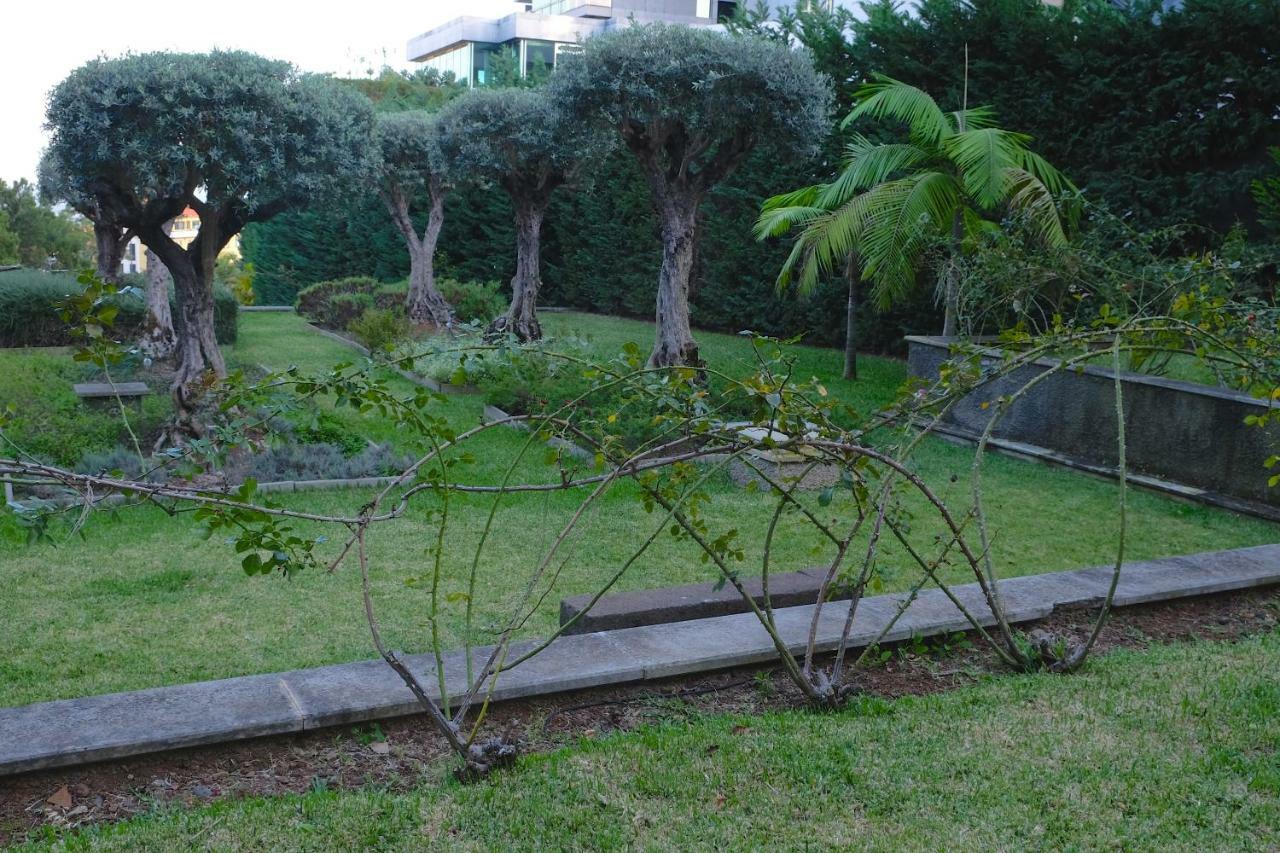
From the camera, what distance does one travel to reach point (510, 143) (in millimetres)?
15602

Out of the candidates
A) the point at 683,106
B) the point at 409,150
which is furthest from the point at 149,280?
the point at 683,106

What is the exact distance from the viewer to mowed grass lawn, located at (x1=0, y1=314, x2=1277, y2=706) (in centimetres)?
462

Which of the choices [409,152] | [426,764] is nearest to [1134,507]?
[426,764]

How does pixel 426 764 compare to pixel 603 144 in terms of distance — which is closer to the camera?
pixel 426 764

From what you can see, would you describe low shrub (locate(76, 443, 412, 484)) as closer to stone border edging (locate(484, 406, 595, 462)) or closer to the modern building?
stone border edging (locate(484, 406, 595, 462))

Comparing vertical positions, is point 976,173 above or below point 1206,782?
above

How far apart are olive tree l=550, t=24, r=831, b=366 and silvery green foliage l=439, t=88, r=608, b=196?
2677mm

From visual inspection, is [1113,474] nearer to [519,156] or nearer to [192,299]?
[192,299]

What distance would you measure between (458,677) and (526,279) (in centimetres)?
1218

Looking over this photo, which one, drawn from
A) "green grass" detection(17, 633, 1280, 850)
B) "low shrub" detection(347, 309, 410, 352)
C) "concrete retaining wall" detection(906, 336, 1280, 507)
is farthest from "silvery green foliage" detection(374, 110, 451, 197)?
"green grass" detection(17, 633, 1280, 850)

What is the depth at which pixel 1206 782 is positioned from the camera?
3.18 metres

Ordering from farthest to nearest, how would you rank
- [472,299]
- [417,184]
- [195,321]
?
[472,299] → [417,184] → [195,321]

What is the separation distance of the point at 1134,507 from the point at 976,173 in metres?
3.49

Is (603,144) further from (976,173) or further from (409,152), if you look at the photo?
(976,173)
